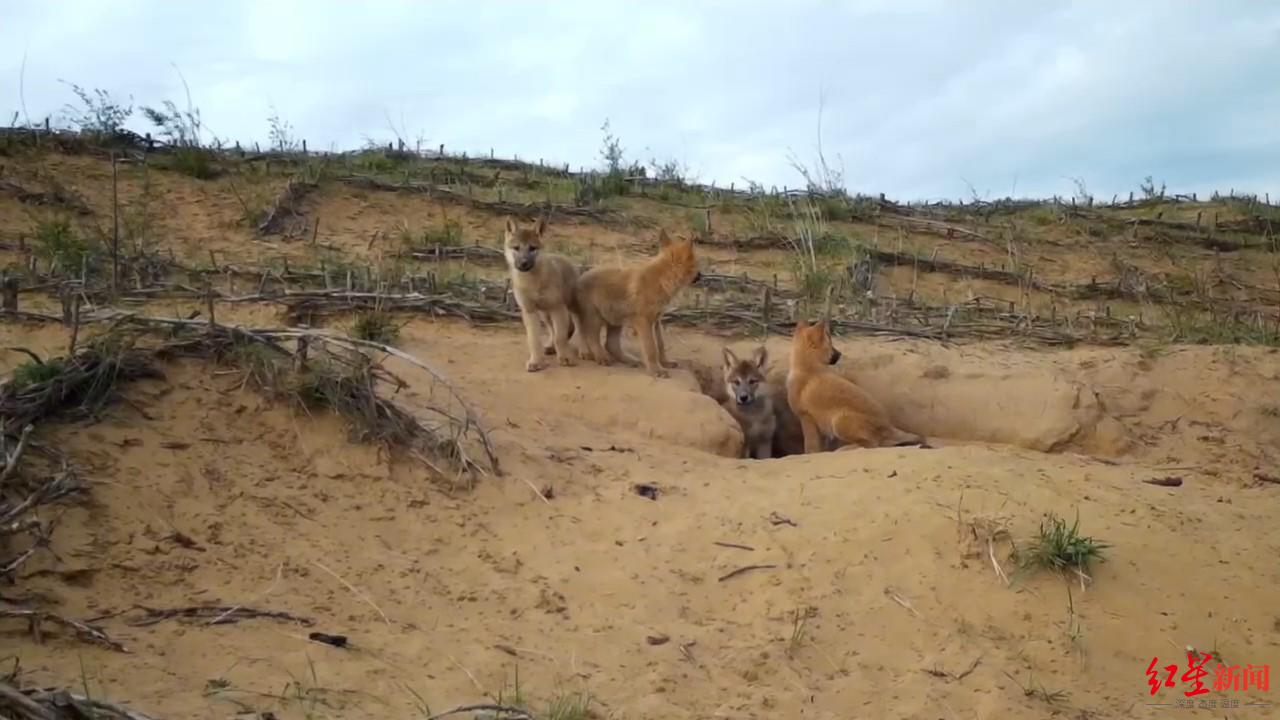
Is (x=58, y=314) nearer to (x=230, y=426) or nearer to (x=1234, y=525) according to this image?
(x=230, y=426)

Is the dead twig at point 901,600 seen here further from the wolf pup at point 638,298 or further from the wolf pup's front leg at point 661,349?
the wolf pup's front leg at point 661,349

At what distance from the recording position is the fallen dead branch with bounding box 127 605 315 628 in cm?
465

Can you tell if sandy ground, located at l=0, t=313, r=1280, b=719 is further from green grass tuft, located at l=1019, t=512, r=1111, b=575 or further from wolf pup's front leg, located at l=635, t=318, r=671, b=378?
wolf pup's front leg, located at l=635, t=318, r=671, b=378

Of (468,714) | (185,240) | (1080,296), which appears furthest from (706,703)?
(1080,296)

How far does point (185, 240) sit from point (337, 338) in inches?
241

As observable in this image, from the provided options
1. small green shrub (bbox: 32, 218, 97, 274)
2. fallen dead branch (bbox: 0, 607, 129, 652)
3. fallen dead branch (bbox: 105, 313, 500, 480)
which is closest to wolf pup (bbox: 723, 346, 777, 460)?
fallen dead branch (bbox: 105, 313, 500, 480)

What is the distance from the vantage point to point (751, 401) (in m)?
8.76

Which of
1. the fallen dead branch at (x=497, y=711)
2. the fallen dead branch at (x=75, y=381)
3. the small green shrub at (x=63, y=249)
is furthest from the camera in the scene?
the small green shrub at (x=63, y=249)

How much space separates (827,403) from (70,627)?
540cm

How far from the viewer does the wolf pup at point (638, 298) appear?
8.89 metres

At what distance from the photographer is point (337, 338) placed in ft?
20.8

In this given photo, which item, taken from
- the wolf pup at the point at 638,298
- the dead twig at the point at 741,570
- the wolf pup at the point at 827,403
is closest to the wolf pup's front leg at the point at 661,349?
the wolf pup at the point at 638,298

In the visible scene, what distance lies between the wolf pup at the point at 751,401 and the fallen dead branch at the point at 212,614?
172 inches

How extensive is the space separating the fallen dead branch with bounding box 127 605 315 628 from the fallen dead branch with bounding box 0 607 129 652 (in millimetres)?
222
